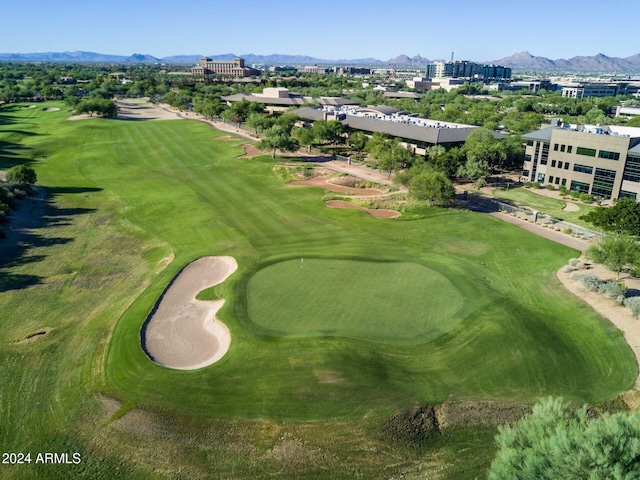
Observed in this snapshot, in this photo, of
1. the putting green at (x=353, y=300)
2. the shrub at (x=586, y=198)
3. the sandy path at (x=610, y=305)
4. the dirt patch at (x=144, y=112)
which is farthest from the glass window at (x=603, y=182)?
the dirt patch at (x=144, y=112)

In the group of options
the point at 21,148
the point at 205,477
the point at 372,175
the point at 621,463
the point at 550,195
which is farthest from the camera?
the point at 21,148

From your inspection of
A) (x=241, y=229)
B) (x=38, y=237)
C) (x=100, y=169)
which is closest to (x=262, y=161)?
(x=100, y=169)

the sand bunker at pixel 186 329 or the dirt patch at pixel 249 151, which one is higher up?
the dirt patch at pixel 249 151

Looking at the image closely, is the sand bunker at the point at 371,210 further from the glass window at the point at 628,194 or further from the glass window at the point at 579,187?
the glass window at the point at 628,194

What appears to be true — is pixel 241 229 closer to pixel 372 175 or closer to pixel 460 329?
pixel 460 329

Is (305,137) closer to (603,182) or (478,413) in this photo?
(603,182)

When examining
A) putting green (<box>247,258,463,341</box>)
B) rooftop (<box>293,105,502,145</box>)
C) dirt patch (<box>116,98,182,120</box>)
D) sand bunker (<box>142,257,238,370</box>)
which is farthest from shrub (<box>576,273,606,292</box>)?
dirt patch (<box>116,98,182,120</box>)
